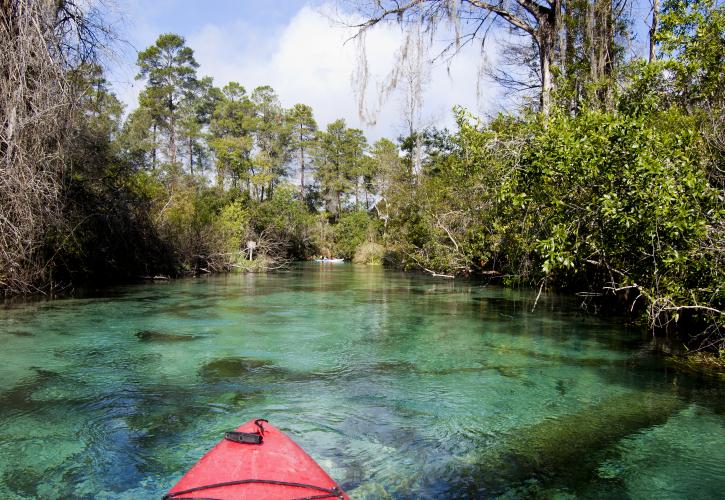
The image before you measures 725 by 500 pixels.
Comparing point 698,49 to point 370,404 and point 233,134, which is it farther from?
point 233,134

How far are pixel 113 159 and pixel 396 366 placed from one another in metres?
11.5

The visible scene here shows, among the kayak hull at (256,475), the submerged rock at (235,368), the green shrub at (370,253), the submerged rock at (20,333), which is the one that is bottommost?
the submerged rock at (235,368)

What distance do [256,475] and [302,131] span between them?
4474cm

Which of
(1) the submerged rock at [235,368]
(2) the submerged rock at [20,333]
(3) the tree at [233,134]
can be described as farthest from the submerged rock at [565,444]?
(3) the tree at [233,134]

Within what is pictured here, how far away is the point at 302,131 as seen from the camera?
45625 mm

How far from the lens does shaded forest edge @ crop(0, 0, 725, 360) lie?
685 cm

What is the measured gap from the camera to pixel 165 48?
1473 inches

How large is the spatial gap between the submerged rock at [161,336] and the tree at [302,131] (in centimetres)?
3584

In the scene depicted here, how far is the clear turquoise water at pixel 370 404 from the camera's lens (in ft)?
13.1

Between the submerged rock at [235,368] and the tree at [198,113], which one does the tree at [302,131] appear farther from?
the submerged rock at [235,368]

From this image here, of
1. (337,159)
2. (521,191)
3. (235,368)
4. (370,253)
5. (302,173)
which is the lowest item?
(235,368)

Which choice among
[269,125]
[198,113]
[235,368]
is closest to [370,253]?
[269,125]

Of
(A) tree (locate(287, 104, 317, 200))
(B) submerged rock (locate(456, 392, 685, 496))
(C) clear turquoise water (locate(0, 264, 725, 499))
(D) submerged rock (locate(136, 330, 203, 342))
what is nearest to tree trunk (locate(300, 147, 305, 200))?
(A) tree (locate(287, 104, 317, 200))

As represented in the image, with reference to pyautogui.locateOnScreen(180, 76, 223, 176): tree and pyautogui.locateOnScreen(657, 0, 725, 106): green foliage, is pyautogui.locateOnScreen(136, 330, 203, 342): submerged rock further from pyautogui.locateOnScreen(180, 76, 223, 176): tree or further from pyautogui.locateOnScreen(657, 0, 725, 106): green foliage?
pyautogui.locateOnScreen(180, 76, 223, 176): tree
